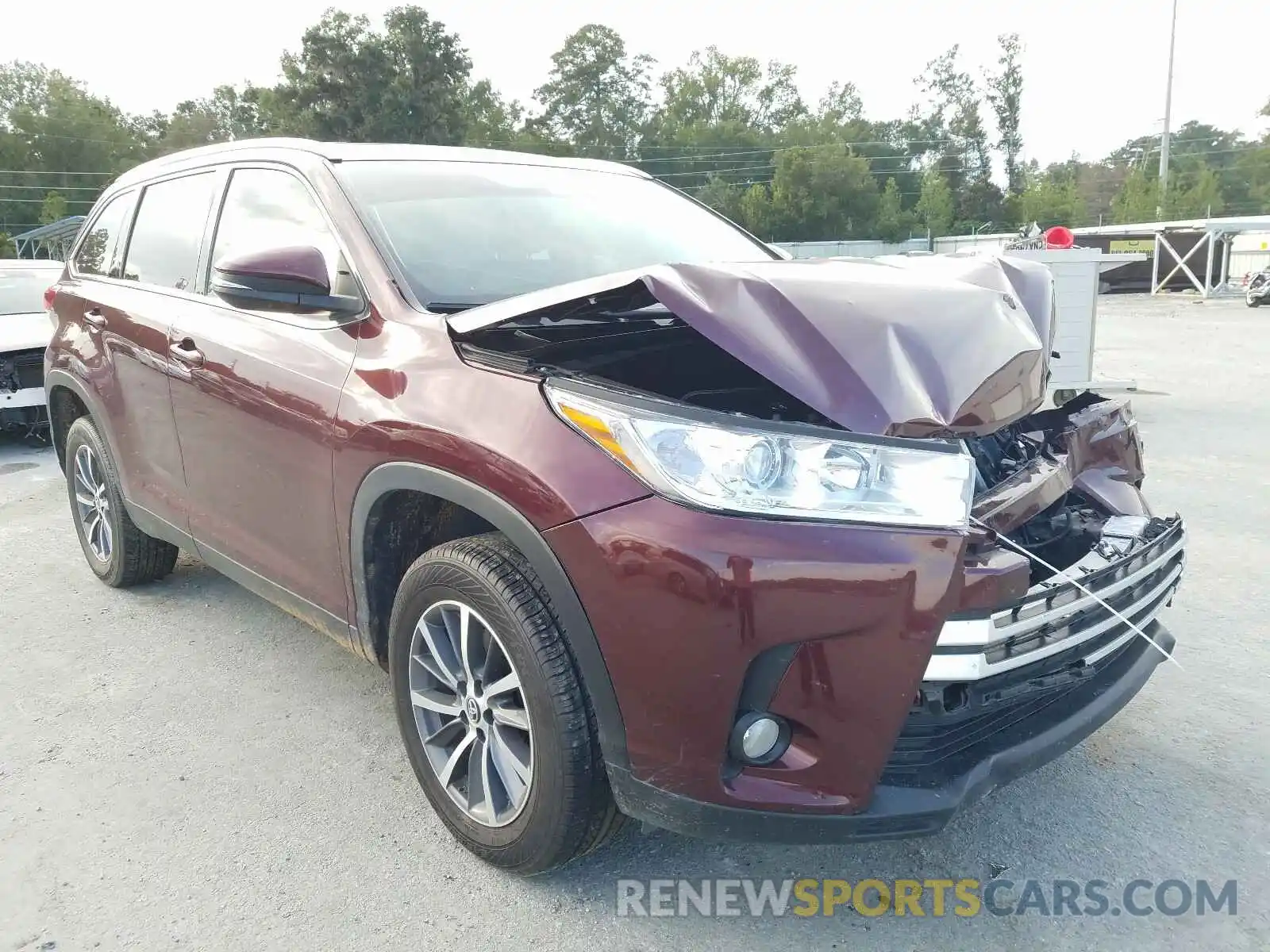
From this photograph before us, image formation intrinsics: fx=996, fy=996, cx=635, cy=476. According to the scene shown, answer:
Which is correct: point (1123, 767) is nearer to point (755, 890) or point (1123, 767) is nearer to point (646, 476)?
point (755, 890)

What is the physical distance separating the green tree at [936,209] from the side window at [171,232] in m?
71.9

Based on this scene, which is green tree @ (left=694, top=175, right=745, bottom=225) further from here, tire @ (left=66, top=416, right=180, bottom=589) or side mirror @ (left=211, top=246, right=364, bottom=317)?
side mirror @ (left=211, top=246, right=364, bottom=317)

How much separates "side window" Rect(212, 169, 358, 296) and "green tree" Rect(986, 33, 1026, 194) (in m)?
82.1

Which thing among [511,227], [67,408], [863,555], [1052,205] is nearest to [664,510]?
[863,555]

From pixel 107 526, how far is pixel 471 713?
2.88 meters

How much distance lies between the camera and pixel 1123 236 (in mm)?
38031

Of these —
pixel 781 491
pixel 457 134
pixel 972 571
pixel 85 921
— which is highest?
pixel 457 134

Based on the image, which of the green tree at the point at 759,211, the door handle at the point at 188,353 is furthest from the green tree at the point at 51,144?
the door handle at the point at 188,353

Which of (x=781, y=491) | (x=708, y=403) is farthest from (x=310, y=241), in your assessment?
(x=781, y=491)

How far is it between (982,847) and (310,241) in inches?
96.3

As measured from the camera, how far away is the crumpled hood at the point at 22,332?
8195mm

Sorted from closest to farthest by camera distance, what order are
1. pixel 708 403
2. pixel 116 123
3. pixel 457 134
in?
pixel 708 403, pixel 457 134, pixel 116 123

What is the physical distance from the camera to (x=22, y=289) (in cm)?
933

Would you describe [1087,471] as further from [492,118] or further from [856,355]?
[492,118]
